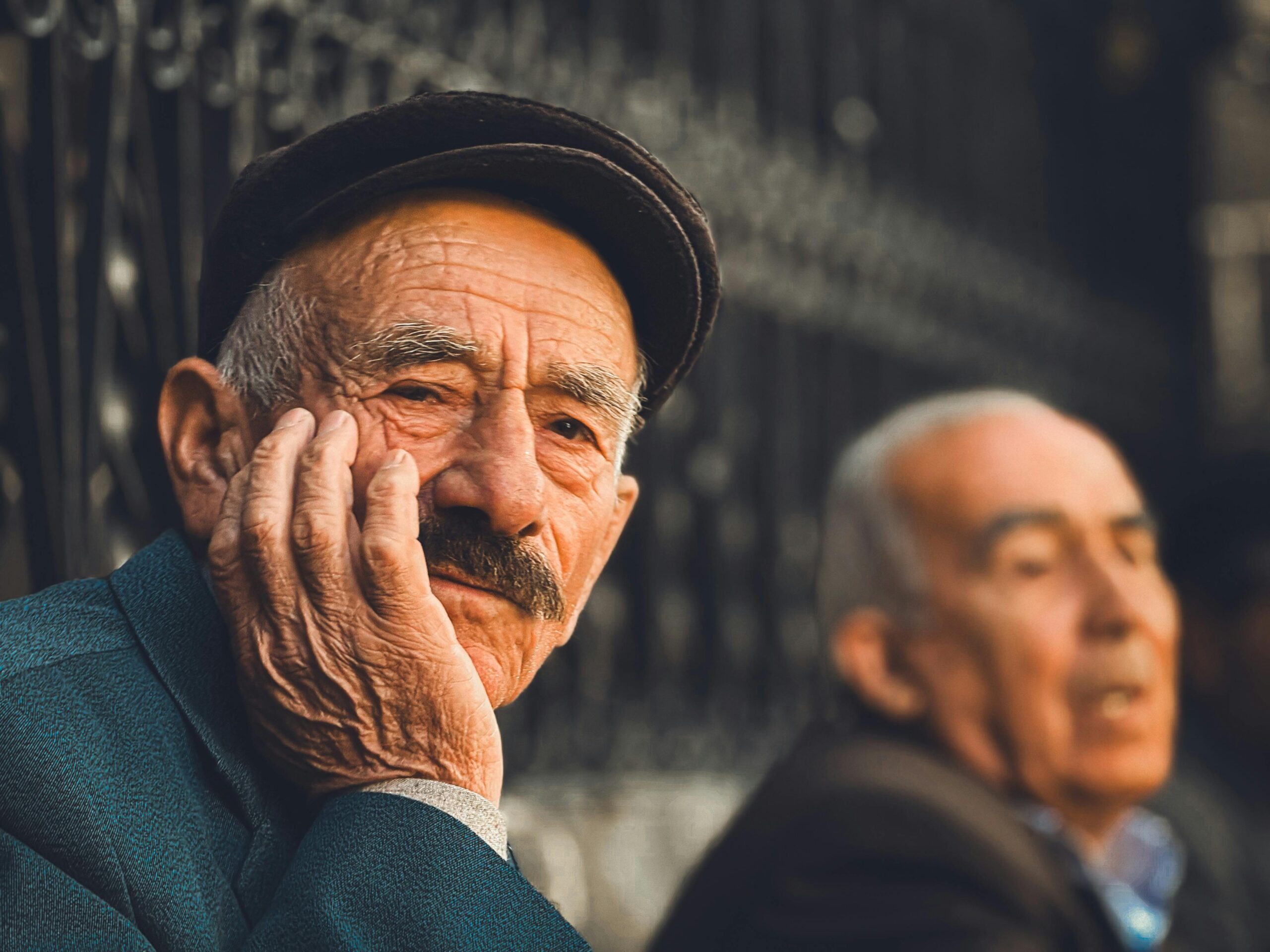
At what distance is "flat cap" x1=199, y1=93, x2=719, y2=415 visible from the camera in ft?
5.94

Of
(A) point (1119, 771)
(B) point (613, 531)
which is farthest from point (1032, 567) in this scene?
(B) point (613, 531)

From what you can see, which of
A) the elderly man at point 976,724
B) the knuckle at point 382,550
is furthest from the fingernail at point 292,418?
the elderly man at point 976,724

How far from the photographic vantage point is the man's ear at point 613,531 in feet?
6.59

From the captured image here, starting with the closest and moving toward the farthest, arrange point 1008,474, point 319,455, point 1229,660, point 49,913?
point 49,913, point 319,455, point 1008,474, point 1229,660

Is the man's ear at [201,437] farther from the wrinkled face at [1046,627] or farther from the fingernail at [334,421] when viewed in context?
the wrinkled face at [1046,627]

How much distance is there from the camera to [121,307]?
9.96ft

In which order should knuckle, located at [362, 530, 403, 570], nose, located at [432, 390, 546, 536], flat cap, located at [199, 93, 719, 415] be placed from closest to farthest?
knuckle, located at [362, 530, 403, 570] < nose, located at [432, 390, 546, 536] < flat cap, located at [199, 93, 719, 415]

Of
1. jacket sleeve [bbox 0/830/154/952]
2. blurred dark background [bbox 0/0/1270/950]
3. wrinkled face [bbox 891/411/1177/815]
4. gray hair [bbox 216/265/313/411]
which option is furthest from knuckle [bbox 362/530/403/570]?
wrinkled face [bbox 891/411/1177/815]

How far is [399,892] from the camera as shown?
1.52m

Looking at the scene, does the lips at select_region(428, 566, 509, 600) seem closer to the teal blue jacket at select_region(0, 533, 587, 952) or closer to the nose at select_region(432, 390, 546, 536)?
the nose at select_region(432, 390, 546, 536)

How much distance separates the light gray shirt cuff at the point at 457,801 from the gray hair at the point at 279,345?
0.51m

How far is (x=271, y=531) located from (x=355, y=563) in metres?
0.10

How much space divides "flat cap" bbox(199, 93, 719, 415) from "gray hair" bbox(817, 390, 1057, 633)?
155cm

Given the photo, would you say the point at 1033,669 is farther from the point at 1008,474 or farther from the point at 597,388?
the point at 597,388
